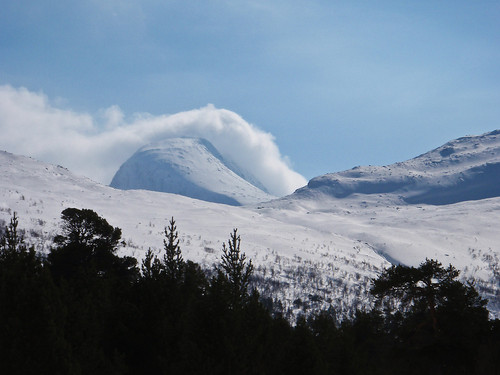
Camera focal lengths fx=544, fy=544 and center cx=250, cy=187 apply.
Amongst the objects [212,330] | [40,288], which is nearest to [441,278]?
[212,330]

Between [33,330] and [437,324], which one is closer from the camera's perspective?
[33,330]

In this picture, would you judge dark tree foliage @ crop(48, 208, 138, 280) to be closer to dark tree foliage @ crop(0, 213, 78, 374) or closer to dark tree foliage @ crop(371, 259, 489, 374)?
dark tree foliage @ crop(371, 259, 489, 374)

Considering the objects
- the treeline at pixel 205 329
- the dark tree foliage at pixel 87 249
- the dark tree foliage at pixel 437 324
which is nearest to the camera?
the treeline at pixel 205 329

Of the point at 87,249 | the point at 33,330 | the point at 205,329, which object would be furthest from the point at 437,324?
the point at 87,249

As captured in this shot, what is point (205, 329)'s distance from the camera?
20312 mm

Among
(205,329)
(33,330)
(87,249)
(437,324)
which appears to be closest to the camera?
(33,330)

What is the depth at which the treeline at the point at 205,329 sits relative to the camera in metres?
19.8

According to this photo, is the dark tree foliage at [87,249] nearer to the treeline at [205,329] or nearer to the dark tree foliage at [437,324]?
the treeline at [205,329]

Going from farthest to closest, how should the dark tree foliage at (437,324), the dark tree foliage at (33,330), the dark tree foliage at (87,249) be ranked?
the dark tree foliage at (87,249), the dark tree foliage at (437,324), the dark tree foliage at (33,330)

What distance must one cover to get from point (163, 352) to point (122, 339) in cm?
254

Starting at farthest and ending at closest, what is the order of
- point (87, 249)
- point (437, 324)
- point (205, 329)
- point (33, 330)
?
point (87, 249)
point (437, 324)
point (205, 329)
point (33, 330)

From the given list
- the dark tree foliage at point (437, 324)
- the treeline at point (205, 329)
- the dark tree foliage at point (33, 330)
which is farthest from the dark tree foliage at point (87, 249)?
the dark tree foliage at point (33, 330)

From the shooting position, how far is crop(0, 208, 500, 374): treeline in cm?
1975

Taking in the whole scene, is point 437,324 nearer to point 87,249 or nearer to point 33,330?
point 33,330
